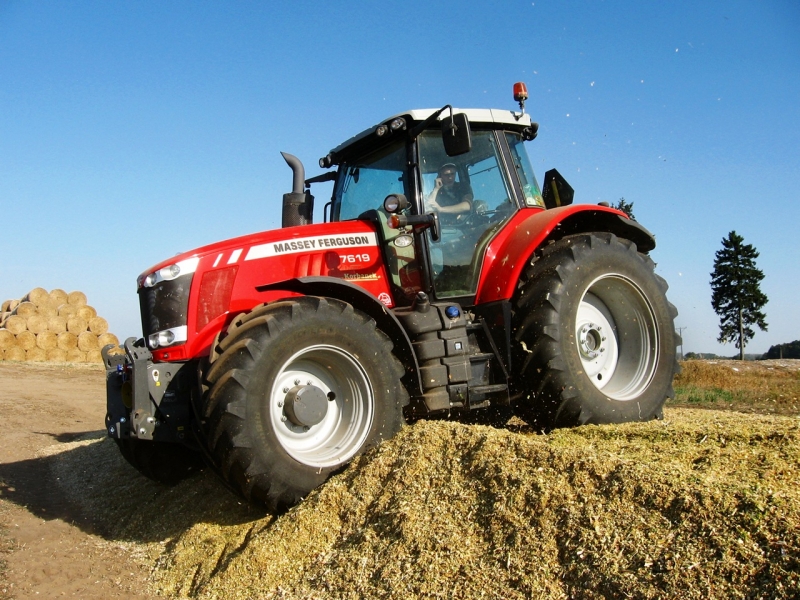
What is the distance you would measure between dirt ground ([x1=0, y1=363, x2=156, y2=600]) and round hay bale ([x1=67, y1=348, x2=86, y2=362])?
7.84 m

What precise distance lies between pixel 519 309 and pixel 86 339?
50.7 feet

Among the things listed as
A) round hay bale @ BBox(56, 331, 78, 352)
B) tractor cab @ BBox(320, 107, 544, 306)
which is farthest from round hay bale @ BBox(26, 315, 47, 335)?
tractor cab @ BBox(320, 107, 544, 306)

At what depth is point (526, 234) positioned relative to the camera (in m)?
4.91

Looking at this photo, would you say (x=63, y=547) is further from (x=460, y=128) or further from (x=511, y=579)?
(x=460, y=128)

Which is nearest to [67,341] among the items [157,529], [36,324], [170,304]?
[36,324]

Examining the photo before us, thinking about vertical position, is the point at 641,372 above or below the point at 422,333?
below

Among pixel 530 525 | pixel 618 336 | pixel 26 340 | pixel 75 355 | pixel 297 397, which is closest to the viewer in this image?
pixel 530 525

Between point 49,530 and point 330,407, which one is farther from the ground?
point 330,407

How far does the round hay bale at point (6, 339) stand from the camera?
653 inches

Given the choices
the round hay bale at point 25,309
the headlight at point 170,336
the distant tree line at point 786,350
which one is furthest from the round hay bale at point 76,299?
the distant tree line at point 786,350

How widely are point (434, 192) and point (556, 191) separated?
1657 mm

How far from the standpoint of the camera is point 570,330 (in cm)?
470

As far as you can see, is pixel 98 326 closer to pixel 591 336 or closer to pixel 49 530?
pixel 49 530

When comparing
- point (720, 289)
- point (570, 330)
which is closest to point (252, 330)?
point (570, 330)
